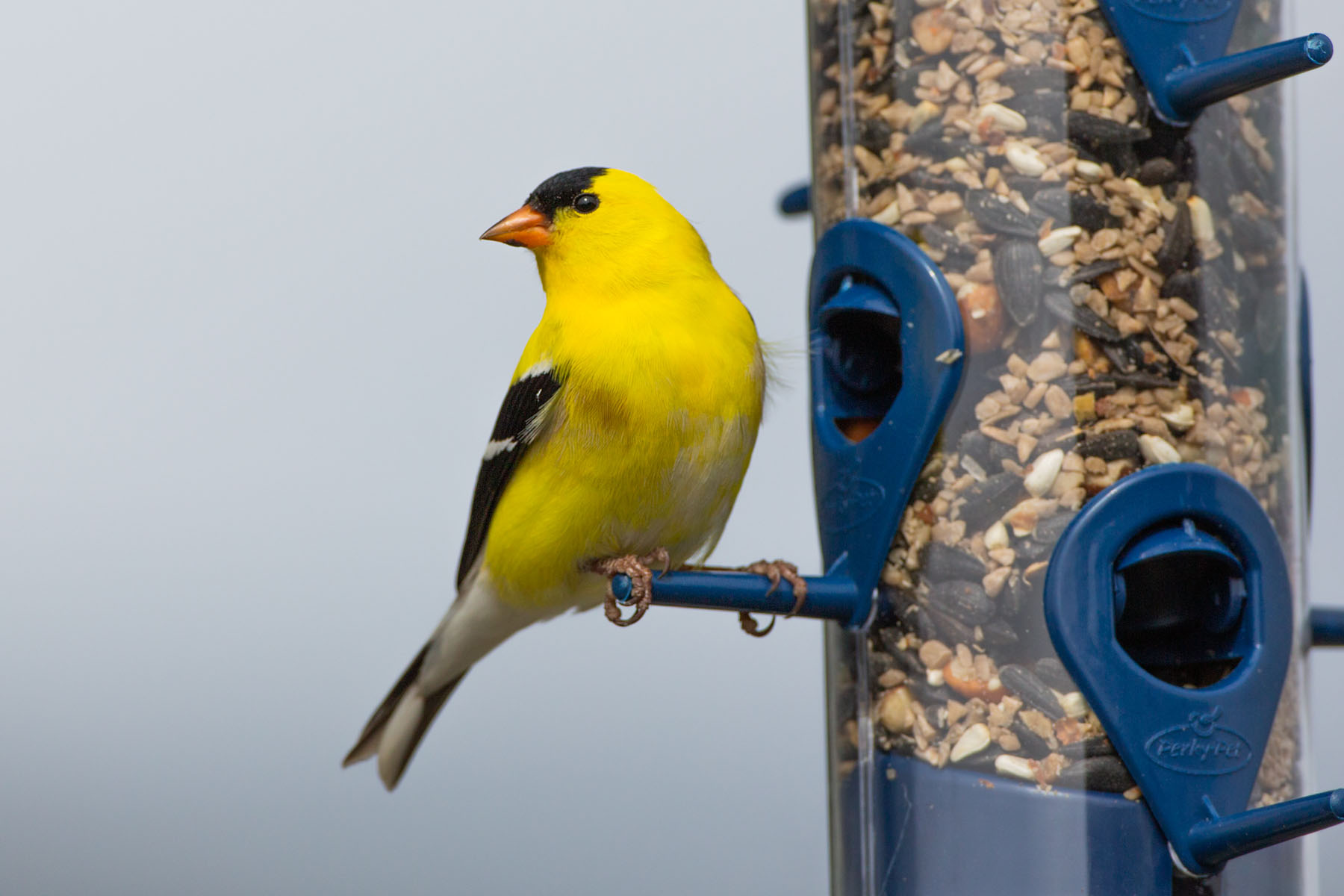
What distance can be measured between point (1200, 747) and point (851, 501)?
0.77 meters

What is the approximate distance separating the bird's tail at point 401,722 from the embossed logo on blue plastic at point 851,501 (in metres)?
1.21

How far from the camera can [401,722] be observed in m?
3.55

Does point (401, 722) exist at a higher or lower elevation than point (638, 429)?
lower

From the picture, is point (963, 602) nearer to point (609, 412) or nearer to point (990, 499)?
point (990, 499)

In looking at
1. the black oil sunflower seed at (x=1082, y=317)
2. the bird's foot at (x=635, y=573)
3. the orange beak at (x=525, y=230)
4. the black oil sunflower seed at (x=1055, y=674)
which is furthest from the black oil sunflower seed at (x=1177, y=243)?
the orange beak at (x=525, y=230)

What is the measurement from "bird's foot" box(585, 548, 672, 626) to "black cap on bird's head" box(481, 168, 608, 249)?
28.1 inches

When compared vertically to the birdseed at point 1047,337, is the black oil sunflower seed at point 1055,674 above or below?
below

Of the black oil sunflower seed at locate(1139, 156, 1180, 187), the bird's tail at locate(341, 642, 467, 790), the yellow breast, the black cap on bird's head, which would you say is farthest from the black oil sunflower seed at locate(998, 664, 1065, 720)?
the bird's tail at locate(341, 642, 467, 790)

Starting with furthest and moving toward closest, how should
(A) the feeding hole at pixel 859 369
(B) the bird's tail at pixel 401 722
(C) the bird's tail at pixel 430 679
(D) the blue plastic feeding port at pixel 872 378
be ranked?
(B) the bird's tail at pixel 401 722 < (C) the bird's tail at pixel 430 679 < (A) the feeding hole at pixel 859 369 < (D) the blue plastic feeding port at pixel 872 378

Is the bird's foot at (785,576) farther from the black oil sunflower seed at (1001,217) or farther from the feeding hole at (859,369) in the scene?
the black oil sunflower seed at (1001,217)

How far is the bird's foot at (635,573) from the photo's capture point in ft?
8.32

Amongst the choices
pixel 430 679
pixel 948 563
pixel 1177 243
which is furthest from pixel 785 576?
pixel 430 679

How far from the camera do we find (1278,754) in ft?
8.54

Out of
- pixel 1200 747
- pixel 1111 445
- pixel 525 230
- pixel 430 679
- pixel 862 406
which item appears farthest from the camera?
pixel 430 679
